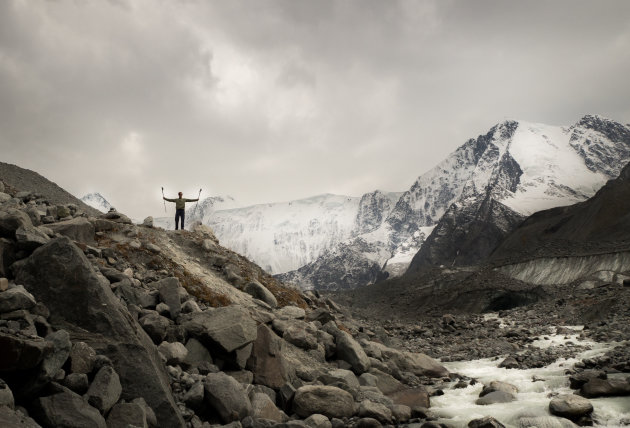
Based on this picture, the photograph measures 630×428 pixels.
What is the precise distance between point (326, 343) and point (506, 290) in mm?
81660

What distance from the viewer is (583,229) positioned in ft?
401

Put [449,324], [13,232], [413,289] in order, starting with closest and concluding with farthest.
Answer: [13,232] < [449,324] < [413,289]

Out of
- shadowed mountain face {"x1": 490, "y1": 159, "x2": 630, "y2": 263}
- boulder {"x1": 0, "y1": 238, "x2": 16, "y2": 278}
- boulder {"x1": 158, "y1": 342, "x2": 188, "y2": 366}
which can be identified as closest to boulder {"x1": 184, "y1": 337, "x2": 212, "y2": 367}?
boulder {"x1": 158, "y1": 342, "x2": 188, "y2": 366}

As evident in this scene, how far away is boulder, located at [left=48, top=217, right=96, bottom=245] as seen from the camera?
17.8 metres

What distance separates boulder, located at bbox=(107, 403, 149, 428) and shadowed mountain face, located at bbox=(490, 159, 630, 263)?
10170 centimetres

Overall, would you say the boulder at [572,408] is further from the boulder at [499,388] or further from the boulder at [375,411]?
the boulder at [375,411]

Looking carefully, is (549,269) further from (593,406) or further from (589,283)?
(593,406)

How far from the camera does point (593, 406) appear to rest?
14484 mm

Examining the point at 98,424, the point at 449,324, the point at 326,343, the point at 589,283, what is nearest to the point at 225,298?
the point at 326,343

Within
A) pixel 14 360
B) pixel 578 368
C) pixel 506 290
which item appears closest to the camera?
pixel 14 360

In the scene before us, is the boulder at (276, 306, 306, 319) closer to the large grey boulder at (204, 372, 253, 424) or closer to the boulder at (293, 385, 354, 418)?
the boulder at (293, 385, 354, 418)

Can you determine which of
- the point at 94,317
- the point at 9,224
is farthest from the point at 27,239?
the point at 94,317

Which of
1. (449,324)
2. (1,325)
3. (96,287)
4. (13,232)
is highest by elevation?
(13,232)

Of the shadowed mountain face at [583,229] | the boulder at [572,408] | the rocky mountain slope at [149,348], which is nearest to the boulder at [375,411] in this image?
the rocky mountain slope at [149,348]
